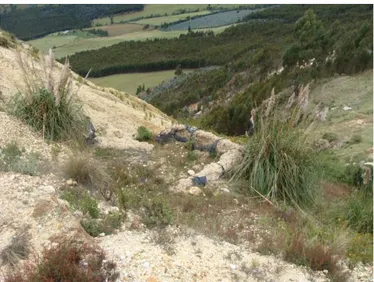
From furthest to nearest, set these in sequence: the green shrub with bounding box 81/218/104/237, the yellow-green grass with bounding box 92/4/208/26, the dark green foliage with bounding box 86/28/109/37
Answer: the yellow-green grass with bounding box 92/4/208/26, the dark green foliage with bounding box 86/28/109/37, the green shrub with bounding box 81/218/104/237

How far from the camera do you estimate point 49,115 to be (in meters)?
7.77

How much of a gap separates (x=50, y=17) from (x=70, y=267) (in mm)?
151271

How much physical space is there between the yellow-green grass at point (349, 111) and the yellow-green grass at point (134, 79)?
55149mm

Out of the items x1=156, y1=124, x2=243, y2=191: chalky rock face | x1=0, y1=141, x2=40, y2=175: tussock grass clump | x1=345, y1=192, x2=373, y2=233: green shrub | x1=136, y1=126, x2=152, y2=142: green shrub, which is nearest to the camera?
x1=0, y1=141, x2=40, y2=175: tussock grass clump

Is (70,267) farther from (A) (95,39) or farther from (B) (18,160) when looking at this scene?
(A) (95,39)

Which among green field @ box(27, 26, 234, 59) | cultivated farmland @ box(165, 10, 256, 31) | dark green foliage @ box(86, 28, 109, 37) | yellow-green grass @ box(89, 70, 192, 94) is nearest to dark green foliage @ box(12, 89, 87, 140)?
yellow-green grass @ box(89, 70, 192, 94)

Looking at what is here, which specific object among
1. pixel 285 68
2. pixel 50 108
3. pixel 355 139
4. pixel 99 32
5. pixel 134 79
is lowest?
pixel 134 79

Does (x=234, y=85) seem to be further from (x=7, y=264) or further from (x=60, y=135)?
(x=7, y=264)

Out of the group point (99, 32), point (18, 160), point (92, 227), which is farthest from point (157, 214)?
point (99, 32)

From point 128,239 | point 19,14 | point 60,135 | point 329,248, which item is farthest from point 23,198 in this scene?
point 19,14

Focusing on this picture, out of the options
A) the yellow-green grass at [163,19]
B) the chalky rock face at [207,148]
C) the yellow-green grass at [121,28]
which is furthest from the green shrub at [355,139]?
the yellow-green grass at [163,19]

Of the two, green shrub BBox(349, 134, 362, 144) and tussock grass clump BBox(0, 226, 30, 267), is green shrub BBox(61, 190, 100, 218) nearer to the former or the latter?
tussock grass clump BBox(0, 226, 30, 267)

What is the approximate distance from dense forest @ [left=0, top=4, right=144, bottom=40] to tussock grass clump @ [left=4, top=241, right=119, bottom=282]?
417 feet

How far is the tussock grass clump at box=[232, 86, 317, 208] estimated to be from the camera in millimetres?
6840
